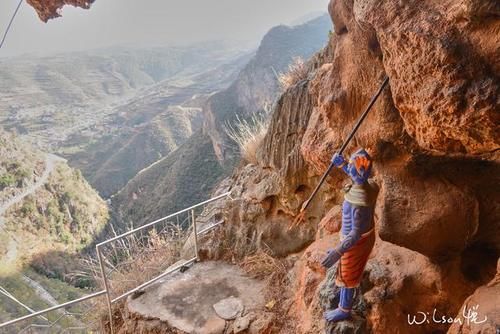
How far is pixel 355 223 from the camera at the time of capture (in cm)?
241

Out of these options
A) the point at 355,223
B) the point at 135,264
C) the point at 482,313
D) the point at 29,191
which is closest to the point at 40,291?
the point at 29,191

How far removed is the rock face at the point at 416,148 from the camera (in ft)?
5.96

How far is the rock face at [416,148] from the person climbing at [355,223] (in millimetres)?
232

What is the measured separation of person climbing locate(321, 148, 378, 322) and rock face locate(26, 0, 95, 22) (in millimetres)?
4199

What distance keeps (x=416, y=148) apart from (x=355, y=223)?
66 centimetres

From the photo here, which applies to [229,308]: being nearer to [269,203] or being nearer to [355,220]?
[269,203]

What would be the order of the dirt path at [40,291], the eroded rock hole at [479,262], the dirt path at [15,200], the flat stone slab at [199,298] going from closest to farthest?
the eroded rock hole at [479,262] → the flat stone slab at [199,298] → the dirt path at [40,291] → the dirt path at [15,200]

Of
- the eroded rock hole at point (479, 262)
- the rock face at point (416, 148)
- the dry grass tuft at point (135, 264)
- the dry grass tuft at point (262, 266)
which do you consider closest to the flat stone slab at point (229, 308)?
the dry grass tuft at point (262, 266)

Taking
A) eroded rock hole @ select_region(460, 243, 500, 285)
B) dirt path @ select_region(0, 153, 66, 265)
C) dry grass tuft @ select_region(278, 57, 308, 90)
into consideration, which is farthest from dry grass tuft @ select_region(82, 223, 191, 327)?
dirt path @ select_region(0, 153, 66, 265)

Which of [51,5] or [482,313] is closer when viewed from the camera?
[482,313]

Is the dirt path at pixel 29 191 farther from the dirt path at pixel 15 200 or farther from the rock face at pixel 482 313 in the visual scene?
the rock face at pixel 482 313

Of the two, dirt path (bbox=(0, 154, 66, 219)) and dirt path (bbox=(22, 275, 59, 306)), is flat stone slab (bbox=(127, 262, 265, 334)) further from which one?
dirt path (bbox=(0, 154, 66, 219))

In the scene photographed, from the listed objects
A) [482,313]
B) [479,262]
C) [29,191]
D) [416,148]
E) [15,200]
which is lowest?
[15,200]

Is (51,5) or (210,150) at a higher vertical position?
(51,5)
